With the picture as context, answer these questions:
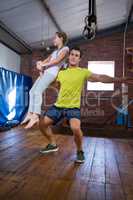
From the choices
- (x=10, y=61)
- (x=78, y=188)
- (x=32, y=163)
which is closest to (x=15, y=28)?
(x=10, y=61)

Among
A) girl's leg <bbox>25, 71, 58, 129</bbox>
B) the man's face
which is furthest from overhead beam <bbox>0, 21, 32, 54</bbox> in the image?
the man's face

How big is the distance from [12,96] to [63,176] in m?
4.58

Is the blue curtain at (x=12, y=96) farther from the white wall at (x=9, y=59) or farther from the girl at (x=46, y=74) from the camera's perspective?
the girl at (x=46, y=74)

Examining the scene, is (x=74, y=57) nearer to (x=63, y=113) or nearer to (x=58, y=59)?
(x=58, y=59)

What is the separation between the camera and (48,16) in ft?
19.7

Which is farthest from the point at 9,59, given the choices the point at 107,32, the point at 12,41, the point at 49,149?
the point at 49,149

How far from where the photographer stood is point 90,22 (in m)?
3.92

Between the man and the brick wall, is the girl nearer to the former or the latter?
the man

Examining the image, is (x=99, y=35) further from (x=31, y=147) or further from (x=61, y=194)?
(x=61, y=194)

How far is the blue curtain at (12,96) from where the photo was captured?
19.7ft

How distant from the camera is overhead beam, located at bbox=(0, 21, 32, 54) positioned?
6.10m

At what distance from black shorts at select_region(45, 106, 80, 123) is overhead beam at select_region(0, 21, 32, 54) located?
348 centimetres

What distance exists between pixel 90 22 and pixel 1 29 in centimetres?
Result: 278

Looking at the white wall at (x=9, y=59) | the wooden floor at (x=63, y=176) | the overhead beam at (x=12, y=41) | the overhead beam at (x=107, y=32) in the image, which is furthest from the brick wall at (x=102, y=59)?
the wooden floor at (x=63, y=176)
